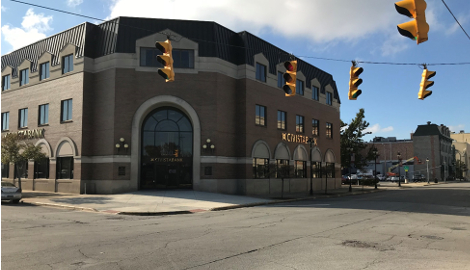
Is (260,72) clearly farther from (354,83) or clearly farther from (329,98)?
(354,83)

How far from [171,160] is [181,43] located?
9521 mm

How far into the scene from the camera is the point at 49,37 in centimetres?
3534

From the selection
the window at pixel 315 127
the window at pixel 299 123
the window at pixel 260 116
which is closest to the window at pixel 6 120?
the window at pixel 260 116

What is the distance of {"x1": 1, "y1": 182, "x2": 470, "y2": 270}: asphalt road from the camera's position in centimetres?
793

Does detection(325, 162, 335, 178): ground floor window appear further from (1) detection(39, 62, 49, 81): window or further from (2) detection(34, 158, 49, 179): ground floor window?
(1) detection(39, 62, 49, 81): window

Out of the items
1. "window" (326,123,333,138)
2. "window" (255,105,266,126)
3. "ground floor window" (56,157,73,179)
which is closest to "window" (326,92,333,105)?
"window" (326,123,333,138)

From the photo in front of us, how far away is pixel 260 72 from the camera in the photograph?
34.7m

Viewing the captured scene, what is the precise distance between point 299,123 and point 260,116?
24.1 feet

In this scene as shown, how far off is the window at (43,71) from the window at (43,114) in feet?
8.80

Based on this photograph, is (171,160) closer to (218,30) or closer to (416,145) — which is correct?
(218,30)

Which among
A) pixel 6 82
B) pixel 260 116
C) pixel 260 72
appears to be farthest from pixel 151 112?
pixel 6 82

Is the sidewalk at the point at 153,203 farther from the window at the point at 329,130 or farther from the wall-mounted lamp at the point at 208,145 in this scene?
the window at the point at 329,130

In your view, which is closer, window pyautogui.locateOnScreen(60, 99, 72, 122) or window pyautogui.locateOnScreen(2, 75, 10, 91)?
window pyautogui.locateOnScreen(60, 99, 72, 122)

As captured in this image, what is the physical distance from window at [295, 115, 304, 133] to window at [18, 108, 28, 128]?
2685 centimetres
